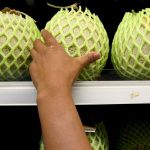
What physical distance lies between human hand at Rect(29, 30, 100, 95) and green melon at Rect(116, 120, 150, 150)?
327mm

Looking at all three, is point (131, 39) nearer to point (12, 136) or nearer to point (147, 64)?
point (147, 64)

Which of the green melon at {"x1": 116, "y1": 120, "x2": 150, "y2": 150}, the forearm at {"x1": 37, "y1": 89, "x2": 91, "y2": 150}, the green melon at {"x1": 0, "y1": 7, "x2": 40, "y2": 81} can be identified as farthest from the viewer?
the green melon at {"x1": 116, "y1": 120, "x2": 150, "y2": 150}

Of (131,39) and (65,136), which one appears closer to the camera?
(65,136)

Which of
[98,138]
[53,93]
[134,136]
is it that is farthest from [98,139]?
[53,93]

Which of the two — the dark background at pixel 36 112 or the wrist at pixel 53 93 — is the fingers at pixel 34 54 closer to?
the wrist at pixel 53 93

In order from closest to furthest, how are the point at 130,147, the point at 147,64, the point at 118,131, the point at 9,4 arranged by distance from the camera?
the point at 147,64
the point at 130,147
the point at 118,131
the point at 9,4

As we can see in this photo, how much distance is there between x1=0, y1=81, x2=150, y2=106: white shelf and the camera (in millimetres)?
787

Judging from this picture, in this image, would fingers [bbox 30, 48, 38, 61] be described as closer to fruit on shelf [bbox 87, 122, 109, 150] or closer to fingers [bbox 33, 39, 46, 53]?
fingers [bbox 33, 39, 46, 53]

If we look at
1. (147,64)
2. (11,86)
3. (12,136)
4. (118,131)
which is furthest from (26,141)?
(147,64)

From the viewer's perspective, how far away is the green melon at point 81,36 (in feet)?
2.76

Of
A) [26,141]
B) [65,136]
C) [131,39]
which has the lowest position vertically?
[26,141]

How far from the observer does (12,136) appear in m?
1.13

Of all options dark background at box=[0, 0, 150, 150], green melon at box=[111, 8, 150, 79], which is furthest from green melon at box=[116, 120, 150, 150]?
green melon at box=[111, 8, 150, 79]

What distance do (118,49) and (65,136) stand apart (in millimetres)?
281
